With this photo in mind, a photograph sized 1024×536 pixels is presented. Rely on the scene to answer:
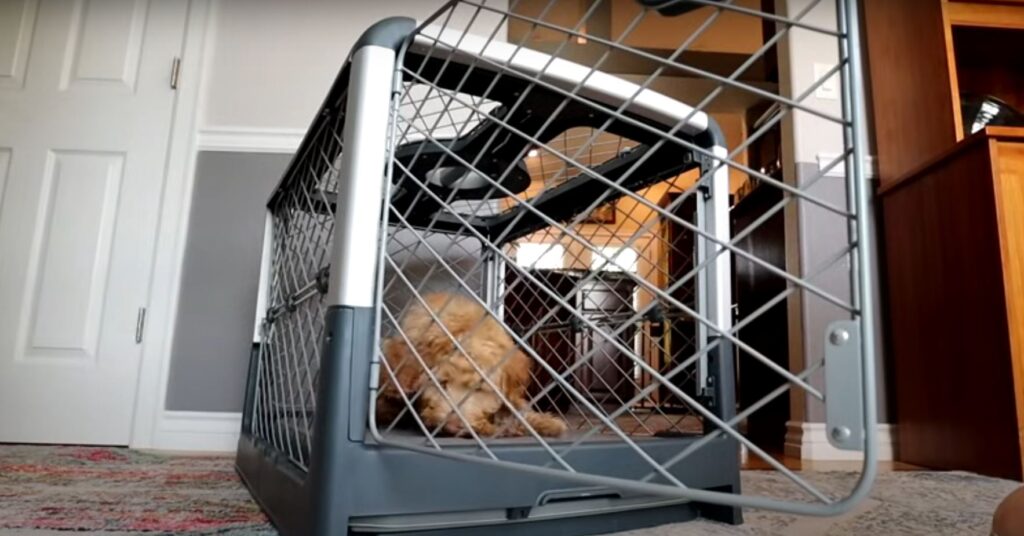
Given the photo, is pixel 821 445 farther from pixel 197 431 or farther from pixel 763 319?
pixel 197 431

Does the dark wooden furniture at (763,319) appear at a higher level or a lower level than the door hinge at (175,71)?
lower

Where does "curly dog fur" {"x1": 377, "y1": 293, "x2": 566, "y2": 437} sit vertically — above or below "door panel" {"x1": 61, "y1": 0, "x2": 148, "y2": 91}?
below

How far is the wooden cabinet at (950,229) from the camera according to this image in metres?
1.07

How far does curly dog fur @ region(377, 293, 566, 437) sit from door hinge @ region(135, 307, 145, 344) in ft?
3.15

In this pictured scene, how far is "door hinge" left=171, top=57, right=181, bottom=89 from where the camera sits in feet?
4.77

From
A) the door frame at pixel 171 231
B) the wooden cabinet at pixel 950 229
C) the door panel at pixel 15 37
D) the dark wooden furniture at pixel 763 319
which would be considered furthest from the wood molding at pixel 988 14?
the door panel at pixel 15 37

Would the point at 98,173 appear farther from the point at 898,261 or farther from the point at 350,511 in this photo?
the point at 898,261

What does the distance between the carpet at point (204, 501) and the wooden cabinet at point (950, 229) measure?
16 centimetres

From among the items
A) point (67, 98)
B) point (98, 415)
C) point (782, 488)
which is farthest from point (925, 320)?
point (67, 98)

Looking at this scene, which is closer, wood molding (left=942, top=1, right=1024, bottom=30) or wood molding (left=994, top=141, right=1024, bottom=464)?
wood molding (left=994, top=141, right=1024, bottom=464)

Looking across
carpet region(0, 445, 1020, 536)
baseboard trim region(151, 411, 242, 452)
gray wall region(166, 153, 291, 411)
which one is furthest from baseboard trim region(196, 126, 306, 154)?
carpet region(0, 445, 1020, 536)

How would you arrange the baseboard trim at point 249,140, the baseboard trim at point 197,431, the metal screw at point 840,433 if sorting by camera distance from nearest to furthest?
the metal screw at point 840,433 → the baseboard trim at point 197,431 → the baseboard trim at point 249,140

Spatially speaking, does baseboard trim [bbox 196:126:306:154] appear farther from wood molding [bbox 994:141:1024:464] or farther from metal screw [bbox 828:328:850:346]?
wood molding [bbox 994:141:1024:464]

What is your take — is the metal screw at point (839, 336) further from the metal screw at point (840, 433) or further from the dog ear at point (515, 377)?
the dog ear at point (515, 377)
